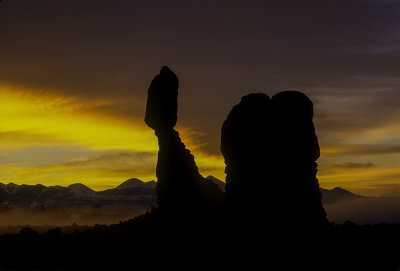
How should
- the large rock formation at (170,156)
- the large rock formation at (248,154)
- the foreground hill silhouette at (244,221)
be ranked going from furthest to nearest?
the large rock formation at (170,156), the large rock formation at (248,154), the foreground hill silhouette at (244,221)

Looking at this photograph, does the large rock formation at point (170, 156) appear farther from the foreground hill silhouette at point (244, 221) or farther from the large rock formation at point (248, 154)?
the large rock formation at point (248, 154)

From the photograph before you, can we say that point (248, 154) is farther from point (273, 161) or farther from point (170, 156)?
point (170, 156)

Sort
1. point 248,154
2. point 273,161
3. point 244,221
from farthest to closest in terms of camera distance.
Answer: point 248,154 → point 273,161 → point 244,221

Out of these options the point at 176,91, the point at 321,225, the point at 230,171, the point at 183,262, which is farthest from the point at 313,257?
the point at 176,91

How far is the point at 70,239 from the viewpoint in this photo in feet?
226

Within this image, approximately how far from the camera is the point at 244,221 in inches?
1813

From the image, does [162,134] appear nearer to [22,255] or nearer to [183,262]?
[183,262]

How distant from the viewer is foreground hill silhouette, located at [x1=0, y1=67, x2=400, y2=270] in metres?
46.0

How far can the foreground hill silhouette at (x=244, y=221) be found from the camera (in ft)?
151

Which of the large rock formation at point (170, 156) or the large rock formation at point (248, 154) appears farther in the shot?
the large rock formation at point (170, 156)

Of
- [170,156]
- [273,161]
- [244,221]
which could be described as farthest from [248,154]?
[170,156]

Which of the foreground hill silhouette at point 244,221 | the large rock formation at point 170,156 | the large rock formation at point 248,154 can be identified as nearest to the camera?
the foreground hill silhouette at point 244,221

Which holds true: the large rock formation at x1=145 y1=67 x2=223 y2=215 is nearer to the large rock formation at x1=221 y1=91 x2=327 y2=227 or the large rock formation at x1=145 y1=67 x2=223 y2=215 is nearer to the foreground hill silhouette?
the foreground hill silhouette

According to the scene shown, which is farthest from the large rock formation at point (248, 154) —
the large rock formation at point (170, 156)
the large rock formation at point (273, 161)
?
the large rock formation at point (170, 156)
